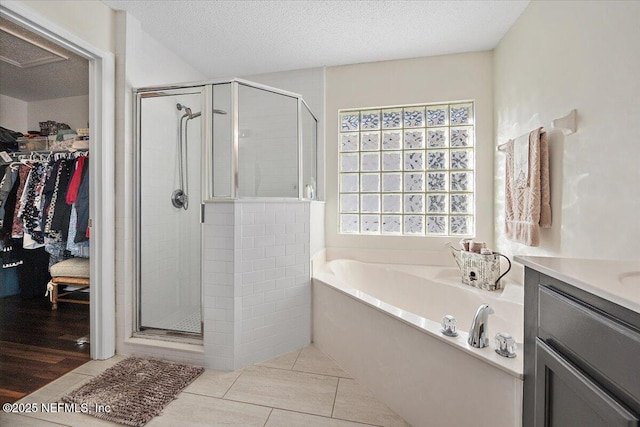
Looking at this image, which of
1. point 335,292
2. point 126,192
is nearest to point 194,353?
point 335,292

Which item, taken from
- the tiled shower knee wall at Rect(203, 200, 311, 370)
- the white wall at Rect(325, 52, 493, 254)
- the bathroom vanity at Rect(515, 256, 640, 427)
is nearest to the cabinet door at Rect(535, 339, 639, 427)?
the bathroom vanity at Rect(515, 256, 640, 427)

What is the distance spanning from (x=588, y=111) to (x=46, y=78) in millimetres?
4287

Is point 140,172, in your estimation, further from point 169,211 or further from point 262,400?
point 262,400

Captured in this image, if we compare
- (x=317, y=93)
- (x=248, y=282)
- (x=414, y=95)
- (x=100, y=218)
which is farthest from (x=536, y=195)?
(x=100, y=218)

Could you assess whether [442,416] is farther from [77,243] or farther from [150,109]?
[77,243]

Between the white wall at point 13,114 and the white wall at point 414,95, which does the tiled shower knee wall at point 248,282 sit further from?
the white wall at point 13,114

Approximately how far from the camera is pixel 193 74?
3.00 metres

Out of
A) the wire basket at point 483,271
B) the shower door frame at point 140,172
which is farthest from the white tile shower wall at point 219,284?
the wire basket at point 483,271

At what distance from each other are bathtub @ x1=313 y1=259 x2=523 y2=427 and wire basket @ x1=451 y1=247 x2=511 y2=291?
0.10 meters

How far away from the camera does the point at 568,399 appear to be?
2.43 ft

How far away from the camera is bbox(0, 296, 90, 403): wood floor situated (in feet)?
5.78

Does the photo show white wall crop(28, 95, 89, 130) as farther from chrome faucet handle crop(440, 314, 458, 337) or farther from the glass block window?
chrome faucet handle crop(440, 314, 458, 337)

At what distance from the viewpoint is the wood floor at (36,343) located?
5.78 ft

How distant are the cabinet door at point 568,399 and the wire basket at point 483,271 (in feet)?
4.53
